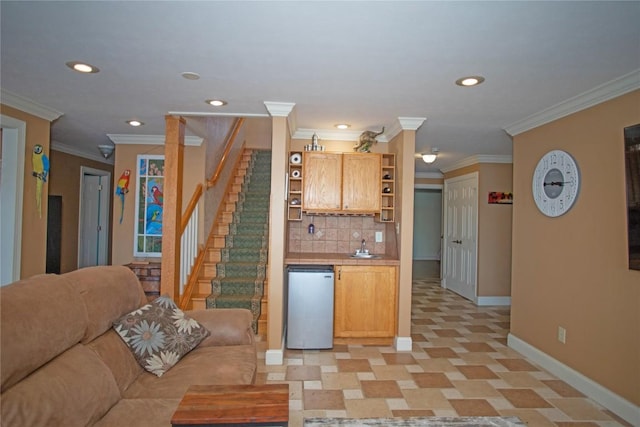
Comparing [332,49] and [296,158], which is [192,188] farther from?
[332,49]

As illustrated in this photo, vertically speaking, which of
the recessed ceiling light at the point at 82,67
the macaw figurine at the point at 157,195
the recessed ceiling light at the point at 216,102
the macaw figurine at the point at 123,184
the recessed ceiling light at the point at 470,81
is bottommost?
the macaw figurine at the point at 157,195

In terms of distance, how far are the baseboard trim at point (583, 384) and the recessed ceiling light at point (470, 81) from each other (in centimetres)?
251

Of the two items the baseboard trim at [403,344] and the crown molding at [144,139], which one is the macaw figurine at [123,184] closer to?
the crown molding at [144,139]

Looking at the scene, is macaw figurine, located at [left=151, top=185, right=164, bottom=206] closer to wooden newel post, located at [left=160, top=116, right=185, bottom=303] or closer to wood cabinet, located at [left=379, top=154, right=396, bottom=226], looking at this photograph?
wooden newel post, located at [left=160, top=116, right=185, bottom=303]

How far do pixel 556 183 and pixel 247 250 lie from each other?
12.4ft

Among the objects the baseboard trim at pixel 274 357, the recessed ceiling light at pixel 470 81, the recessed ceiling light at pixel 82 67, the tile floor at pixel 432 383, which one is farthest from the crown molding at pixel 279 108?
the tile floor at pixel 432 383

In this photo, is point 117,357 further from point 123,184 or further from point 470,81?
point 123,184

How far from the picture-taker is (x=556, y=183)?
349cm

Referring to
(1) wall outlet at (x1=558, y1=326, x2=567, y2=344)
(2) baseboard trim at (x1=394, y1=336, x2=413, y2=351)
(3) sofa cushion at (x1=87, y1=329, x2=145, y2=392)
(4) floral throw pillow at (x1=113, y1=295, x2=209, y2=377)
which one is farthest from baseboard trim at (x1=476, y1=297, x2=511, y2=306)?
(3) sofa cushion at (x1=87, y1=329, x2=145, y2=392)

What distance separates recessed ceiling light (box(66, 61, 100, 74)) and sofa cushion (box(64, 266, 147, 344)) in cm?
147

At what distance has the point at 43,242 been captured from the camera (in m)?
4.07

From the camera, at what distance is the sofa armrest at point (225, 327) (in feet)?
8.75

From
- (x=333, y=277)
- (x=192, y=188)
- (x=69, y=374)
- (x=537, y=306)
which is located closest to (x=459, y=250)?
(x=537, y=306)

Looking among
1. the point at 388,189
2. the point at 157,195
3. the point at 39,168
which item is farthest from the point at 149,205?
the point at 388,189
